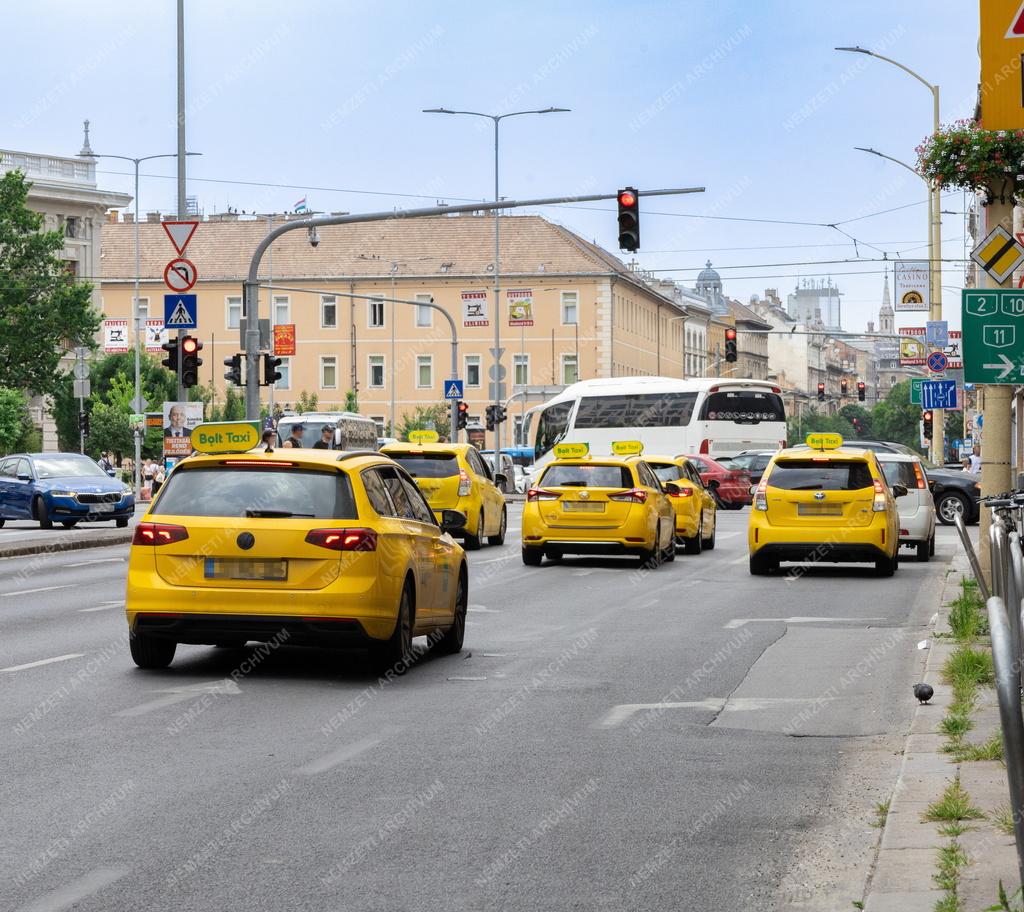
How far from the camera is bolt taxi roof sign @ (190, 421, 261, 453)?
13.1 meters

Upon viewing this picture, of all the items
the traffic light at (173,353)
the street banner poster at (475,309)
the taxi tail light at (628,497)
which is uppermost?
the street banner poster at (475,309)

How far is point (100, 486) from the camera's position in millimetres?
→ 38844

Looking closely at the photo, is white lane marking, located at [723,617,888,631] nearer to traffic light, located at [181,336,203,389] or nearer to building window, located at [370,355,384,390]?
traffic light, located at [181,336,203,389]

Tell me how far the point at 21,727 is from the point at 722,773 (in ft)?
12.2

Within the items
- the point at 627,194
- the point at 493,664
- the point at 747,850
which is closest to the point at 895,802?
the point at 747,850

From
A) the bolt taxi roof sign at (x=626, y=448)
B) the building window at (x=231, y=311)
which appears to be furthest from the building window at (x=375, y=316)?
the bolt taxi roof sign at (x=626, y=448)

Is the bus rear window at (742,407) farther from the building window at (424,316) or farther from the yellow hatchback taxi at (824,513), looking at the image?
the building window at (424,316)

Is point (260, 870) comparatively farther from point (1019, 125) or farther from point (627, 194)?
point (627, 194)

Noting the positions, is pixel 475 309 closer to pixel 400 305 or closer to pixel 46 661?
pixel 46 661

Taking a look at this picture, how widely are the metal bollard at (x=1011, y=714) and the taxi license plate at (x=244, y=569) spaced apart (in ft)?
25.2

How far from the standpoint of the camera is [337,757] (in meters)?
9.11

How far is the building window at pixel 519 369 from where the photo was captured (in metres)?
116

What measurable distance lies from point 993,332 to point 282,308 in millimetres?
107324

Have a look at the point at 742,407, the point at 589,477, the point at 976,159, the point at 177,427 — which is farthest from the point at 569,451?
the point at 742,407
